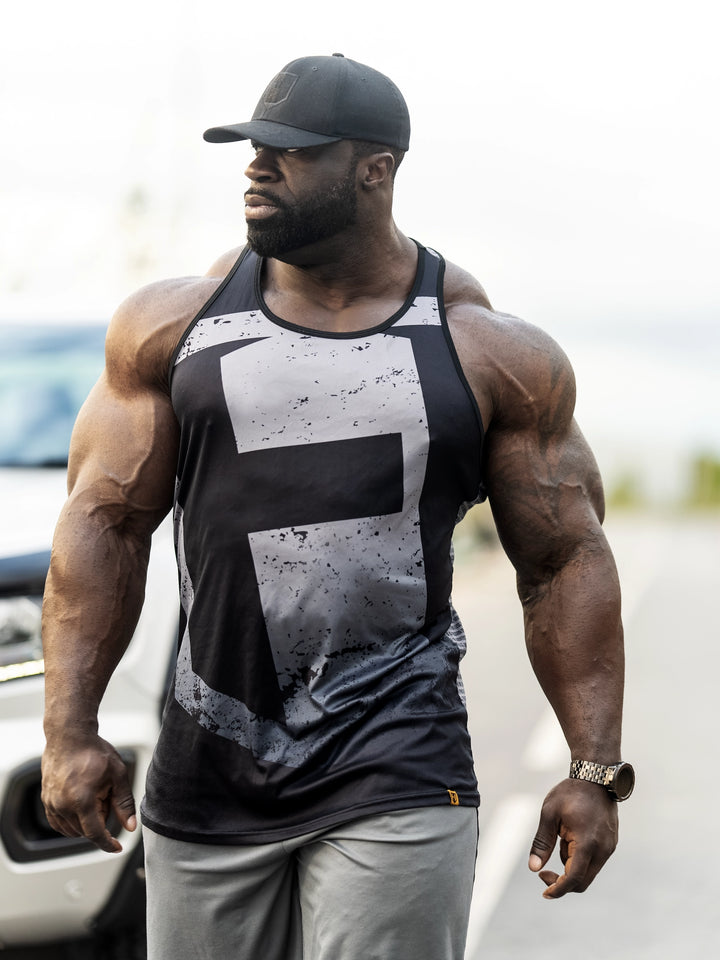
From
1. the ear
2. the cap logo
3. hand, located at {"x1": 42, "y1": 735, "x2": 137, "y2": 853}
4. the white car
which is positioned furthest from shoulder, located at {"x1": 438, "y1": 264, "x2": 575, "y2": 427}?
the white car

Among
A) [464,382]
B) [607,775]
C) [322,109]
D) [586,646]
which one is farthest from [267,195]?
[607,775]

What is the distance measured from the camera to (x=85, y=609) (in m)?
3.52

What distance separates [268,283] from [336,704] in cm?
92

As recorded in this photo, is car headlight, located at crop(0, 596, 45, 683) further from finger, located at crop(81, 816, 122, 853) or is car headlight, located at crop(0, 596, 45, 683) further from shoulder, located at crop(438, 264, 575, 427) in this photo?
shoulder, located at crop(438, 264, 575, 427)

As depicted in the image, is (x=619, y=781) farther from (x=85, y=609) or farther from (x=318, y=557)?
(x=85, y=609)

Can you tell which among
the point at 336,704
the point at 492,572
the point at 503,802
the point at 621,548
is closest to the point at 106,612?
the point at 336,704

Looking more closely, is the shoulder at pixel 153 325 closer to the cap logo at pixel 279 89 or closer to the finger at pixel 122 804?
the cap logo at pixel 279 89

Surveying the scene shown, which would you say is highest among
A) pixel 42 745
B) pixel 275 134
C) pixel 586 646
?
pixel 275 134

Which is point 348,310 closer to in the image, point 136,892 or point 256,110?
point 256,110

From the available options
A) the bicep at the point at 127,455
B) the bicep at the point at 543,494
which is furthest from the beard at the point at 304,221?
the bicep at the point at 543,494

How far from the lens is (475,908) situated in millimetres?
5723

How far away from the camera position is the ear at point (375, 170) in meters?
3.52

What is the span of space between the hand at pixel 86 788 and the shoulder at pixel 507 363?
1066 millimetres

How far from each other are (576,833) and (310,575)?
0.81 meters
